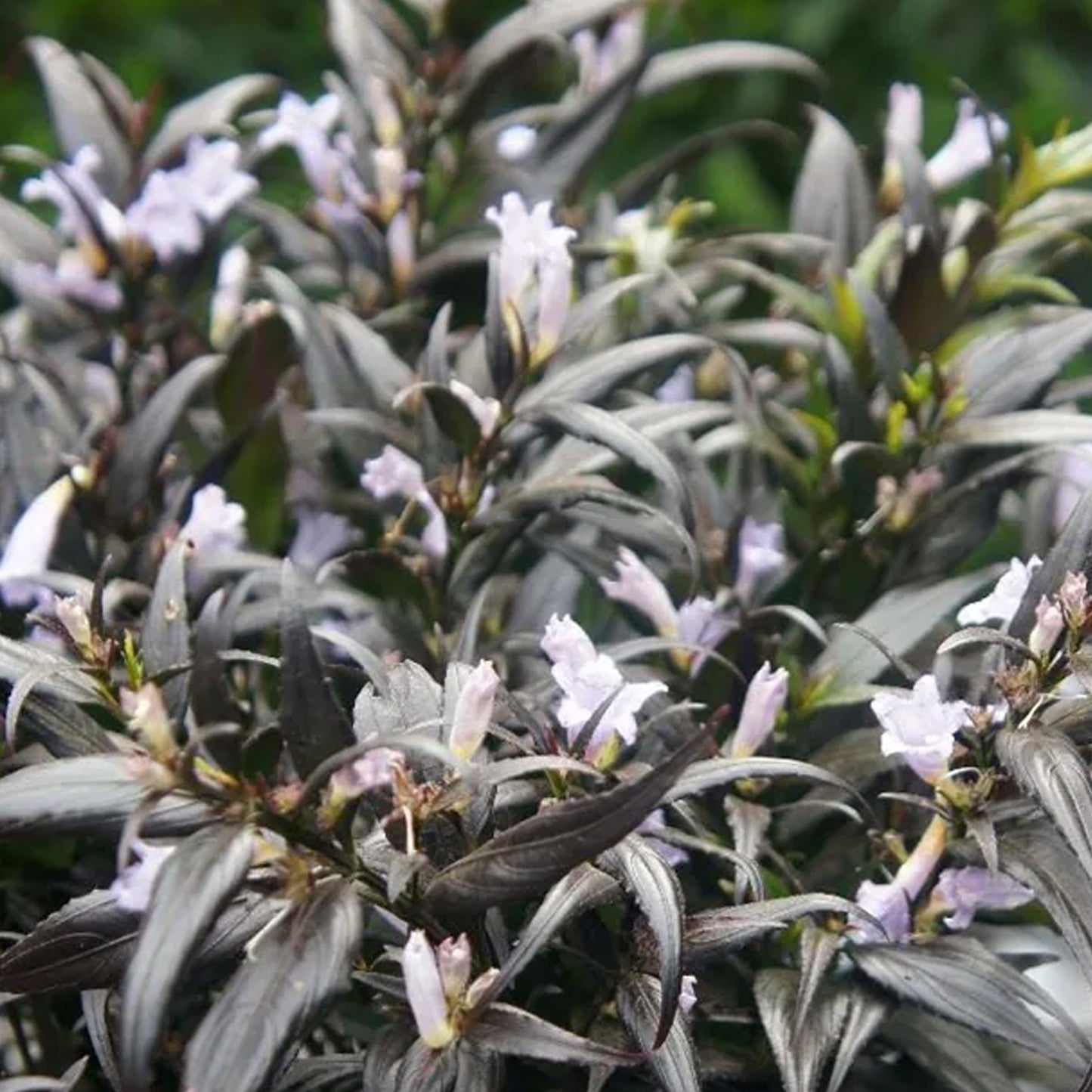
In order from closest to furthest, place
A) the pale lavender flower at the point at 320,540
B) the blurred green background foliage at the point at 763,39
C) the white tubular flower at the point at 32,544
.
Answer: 1. the white tubular flower at the point at 32,544
2. the pale lavender flower at the point at 320,540
3. the blurred green background foliage at the point at 763,39

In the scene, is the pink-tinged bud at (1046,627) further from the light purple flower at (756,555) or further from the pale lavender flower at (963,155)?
the pale lavender flower at (963,155)

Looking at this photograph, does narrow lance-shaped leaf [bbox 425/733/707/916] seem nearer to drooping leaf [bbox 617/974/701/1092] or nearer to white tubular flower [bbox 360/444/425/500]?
drooping leaf [bbox 617/974/701/1092]

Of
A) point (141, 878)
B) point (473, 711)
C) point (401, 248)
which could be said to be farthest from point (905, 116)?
point (141, 878)

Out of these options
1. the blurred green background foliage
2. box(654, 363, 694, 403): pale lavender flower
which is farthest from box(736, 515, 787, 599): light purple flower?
the blurred green background foliage

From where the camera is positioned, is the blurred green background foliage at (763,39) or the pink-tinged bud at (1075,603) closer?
the pink-tinged bud at (1075,603)

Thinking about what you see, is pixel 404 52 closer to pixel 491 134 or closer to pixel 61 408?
pixel 491 134

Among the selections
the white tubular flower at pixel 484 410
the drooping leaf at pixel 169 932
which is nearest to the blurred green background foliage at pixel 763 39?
the white tubular flower at pixel 484 410
